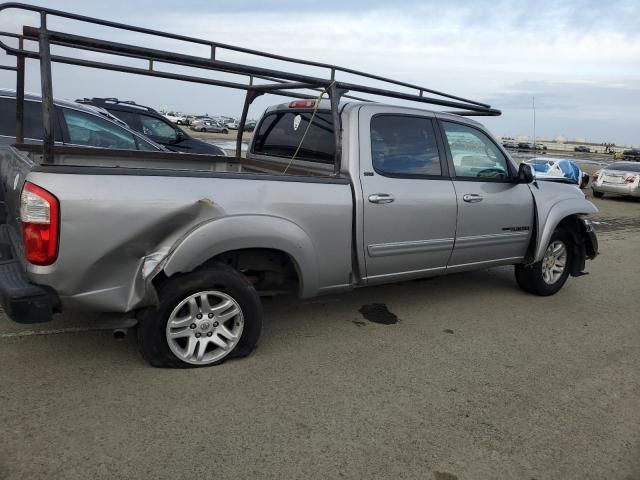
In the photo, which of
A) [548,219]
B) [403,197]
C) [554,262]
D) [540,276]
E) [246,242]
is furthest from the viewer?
[554,262]

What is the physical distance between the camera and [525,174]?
16.6 ft

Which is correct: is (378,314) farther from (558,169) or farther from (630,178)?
(630,178)

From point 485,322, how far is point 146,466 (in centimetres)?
323

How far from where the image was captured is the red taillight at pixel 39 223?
2881mm

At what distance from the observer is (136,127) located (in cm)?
1028

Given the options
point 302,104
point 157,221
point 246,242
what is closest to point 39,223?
point 157,221

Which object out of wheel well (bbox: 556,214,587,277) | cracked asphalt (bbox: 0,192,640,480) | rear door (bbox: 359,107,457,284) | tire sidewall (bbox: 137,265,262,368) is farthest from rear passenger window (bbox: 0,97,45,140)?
wheel well (bbox: 556,214,587,277)

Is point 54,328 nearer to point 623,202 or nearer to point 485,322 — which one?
point 485,322

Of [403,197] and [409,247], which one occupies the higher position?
[403,197]

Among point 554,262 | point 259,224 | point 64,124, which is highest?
point 64,124

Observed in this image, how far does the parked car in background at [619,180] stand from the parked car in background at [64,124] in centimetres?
1409

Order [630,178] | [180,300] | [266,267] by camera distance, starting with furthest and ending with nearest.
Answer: [630,178] < [266,267] < [180,300]

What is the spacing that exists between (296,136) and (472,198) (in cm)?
162

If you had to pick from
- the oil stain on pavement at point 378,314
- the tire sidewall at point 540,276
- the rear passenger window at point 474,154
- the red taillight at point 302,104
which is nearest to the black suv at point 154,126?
the red taillight at point 302,104
